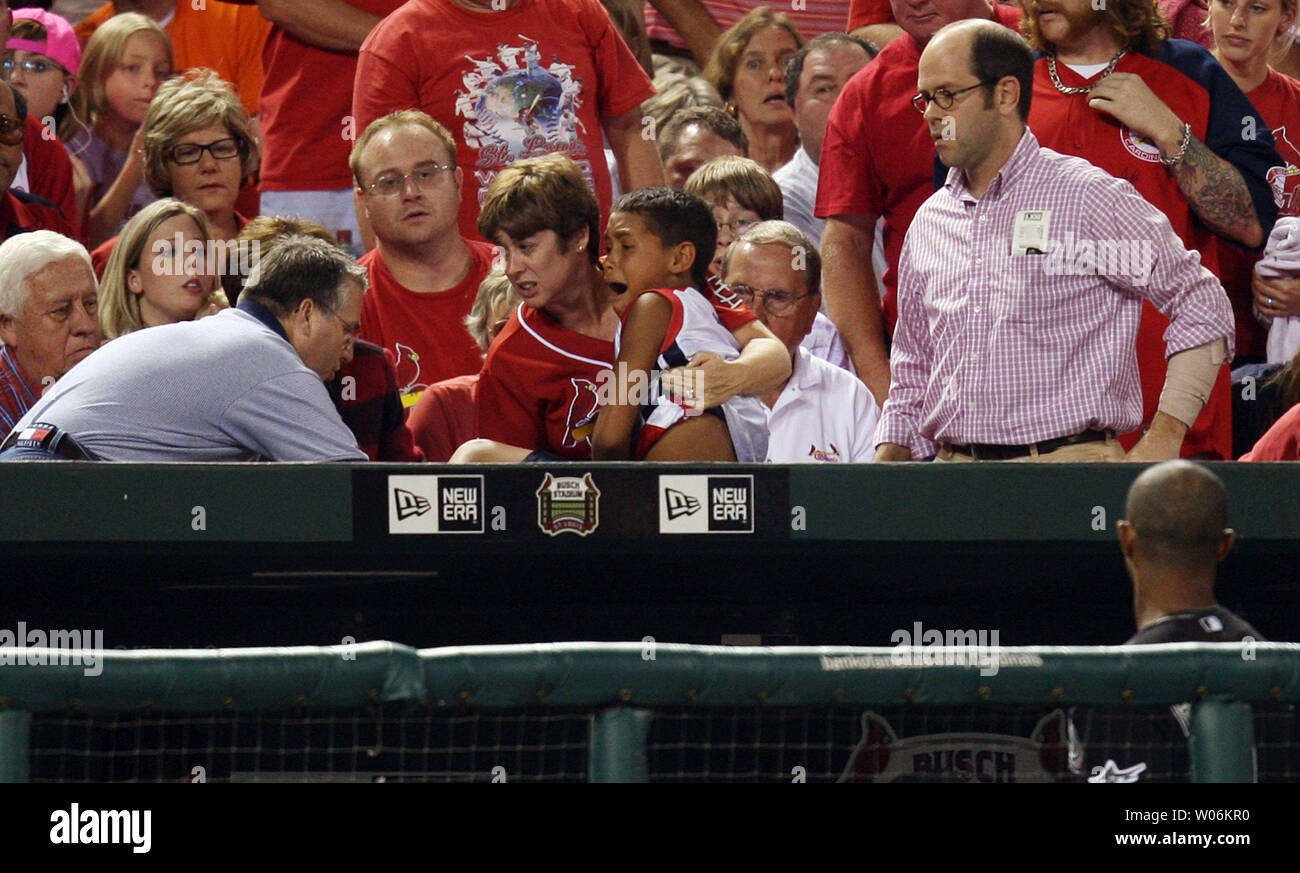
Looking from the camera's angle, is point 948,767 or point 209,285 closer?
point 948,767

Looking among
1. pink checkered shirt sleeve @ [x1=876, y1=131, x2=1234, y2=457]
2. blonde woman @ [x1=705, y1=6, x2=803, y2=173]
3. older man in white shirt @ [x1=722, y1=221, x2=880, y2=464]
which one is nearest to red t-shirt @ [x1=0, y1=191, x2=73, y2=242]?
older man in white shirt @ [x1=722, y1=221, x2=880, y2=464]

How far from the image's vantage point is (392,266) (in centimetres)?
564

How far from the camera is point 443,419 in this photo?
16.7 ft

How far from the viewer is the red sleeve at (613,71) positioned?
6113 millimetres

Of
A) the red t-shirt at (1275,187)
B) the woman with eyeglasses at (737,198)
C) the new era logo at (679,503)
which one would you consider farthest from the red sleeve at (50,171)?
the red t-shirt at (1275,187)

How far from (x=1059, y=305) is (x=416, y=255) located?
6.96 ft

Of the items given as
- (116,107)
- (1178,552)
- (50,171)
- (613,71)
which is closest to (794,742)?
(1178,552)

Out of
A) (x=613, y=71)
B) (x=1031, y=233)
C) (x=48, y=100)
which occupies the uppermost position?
(x=48, y=100)

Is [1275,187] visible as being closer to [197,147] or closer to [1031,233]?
[1031,233]

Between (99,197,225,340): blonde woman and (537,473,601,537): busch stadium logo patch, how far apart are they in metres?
1.89

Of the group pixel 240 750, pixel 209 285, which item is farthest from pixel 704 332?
pixel 240 750

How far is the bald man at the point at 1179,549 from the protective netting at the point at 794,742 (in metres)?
0.57
